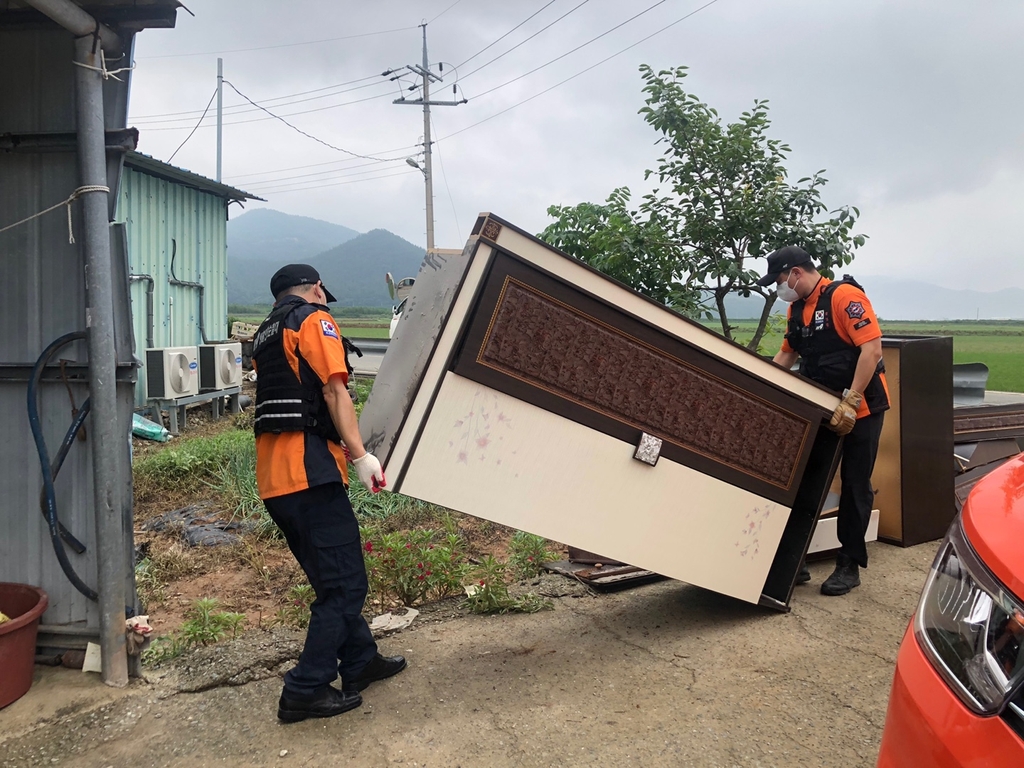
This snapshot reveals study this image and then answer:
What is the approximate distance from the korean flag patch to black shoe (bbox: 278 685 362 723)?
4.52 ft

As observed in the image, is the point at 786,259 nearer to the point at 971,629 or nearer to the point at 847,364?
the point at 847,364

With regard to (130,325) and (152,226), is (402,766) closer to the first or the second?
(130,325)

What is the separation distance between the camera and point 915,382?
4742mm

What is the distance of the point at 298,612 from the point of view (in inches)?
150

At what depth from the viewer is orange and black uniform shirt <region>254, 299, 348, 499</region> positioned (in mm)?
2793

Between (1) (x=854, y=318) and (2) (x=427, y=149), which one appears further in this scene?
(2) (x=427, y=149)

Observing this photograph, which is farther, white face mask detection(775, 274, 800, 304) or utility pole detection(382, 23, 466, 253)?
utility pole detection(382, 23, 466, 253)

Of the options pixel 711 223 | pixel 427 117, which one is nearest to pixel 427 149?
pixel 427 117

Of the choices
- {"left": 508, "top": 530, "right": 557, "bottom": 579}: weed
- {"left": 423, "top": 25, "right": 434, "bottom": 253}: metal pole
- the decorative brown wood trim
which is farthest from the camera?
{"left": 423, "top": 25, "right": 434, "bottom": 253}: metal pole

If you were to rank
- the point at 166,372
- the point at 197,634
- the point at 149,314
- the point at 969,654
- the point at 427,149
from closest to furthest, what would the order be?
the point at 969,654 → the point at 197,634 → the point at 166,372 → the point at 149,314 → the point at 427,149

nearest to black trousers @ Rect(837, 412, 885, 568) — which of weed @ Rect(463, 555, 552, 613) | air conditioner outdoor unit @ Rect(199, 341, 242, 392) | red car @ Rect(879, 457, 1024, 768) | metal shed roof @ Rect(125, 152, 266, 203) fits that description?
weed @ Rect(463, 555, 552, 613)

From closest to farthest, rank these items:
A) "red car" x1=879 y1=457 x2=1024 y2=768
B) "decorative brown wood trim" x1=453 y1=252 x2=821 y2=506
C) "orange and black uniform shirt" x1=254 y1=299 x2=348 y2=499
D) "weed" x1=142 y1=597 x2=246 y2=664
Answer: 1. "red car" x1=879 y1=457 x2=1024 y2=768
2. "orange and black uniform shirt" x1=254 y1=299 x2=348 y2=499
3. "decorative brown wood trim" x1=453 y1=252 x2=821 y2=506
4. "weed" x1=142 y1=597 x2=246 y2=664

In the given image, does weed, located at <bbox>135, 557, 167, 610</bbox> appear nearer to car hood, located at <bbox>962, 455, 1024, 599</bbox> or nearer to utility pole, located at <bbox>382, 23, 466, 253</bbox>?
car hood, located at <bbox>962, 455, 1024, 599</bbox>

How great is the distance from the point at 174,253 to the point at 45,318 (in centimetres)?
837
